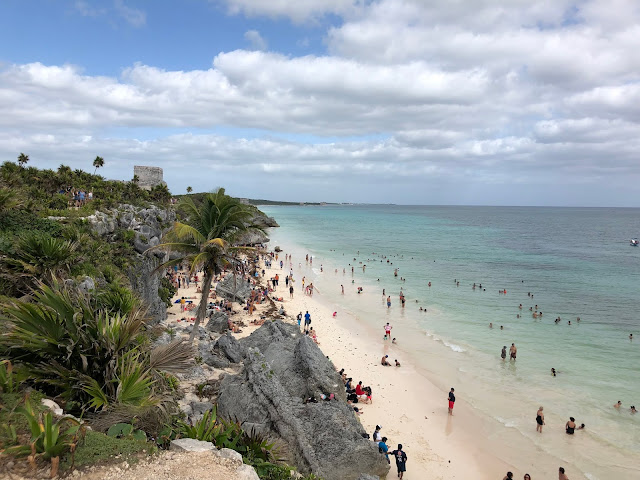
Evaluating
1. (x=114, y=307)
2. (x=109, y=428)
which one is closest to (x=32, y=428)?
(x=109, y=428)

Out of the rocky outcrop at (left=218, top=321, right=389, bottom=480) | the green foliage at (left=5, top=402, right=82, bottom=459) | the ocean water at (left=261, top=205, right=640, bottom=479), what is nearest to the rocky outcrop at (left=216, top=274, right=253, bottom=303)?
the ocean water at (left=261, top=205, right=640, bottom=479)

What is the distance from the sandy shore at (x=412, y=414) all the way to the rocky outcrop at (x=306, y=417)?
7.18ft

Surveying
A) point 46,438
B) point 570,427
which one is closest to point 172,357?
point 46,438

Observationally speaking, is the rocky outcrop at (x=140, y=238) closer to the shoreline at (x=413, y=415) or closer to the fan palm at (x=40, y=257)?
the fan palm at (x=40, y=257)

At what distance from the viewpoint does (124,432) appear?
5.16 meters

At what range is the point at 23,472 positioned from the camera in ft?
14.0

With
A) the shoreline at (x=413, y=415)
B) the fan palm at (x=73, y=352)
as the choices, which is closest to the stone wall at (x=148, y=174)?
the shoreline at (x=413, y=415)

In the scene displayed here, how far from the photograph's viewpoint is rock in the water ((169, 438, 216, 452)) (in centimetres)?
518

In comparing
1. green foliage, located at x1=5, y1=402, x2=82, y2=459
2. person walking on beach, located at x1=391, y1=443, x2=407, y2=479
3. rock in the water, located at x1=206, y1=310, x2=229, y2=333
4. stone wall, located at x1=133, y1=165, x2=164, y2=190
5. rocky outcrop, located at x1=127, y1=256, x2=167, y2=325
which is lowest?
person walking on beach, located at x1=391, y1=443, x2=407, y2=479

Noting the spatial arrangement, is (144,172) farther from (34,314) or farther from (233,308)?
(34,314)

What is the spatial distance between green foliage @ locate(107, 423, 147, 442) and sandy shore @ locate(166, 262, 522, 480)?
8778 mm

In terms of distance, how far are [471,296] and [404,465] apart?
2630 cm

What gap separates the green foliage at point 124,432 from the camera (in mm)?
5133

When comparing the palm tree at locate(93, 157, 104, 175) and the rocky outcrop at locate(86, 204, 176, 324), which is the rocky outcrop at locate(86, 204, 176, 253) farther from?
the palm tree at locate(93, 157, 104, 175)
